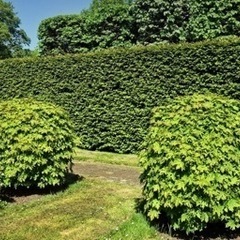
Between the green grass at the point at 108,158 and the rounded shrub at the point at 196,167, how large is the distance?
189 inches

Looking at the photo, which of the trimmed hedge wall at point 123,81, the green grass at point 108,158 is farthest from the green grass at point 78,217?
the trimmed hedge wall at point 123,81

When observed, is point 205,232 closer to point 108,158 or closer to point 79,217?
point 79,217

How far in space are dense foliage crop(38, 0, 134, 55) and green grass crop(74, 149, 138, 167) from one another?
6.79 m

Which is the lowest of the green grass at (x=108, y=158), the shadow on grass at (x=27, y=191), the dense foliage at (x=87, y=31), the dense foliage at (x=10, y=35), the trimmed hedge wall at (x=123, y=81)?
the shadow on grass at (x=27, y=191)

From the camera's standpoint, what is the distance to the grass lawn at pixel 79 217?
5.36 metres

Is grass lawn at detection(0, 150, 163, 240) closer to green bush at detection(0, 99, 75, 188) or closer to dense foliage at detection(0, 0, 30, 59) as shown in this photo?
green bush at detection(0, 99, 75, 188)

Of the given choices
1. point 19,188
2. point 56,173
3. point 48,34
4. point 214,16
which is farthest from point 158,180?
point 48,34

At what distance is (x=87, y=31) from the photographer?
18.0m

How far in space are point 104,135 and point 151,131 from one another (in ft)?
22.0

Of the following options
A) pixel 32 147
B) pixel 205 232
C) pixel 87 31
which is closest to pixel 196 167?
pixel 205 232

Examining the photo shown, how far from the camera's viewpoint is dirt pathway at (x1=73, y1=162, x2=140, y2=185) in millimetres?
8664

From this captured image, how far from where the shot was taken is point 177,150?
5.16 m

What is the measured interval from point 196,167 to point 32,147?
3097 millimetres

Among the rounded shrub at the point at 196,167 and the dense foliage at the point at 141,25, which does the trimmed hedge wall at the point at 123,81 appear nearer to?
the dense foliage at the point at 141,25
